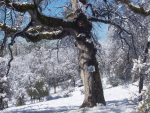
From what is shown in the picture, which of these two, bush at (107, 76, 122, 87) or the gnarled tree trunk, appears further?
bush at (107, 76, 122, 87)

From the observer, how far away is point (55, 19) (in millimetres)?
4930

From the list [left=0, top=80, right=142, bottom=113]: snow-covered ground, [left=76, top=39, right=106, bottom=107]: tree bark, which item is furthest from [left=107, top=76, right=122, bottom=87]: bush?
[left=76, top=39, right=106, bottom=107]: tree bark

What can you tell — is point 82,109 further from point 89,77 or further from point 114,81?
point 114,81

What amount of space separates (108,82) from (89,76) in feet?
60.5

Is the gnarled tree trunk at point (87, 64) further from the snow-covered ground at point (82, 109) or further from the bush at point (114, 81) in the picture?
the bush at point (114, 81)

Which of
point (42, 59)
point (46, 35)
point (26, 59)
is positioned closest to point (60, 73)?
point (42, 59)

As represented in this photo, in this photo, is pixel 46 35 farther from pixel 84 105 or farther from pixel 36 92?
pixel 36 92

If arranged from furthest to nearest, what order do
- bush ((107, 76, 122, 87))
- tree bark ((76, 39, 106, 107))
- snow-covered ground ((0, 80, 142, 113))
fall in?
bush ((107, 76, 122, 87)), tree bark ((76, 39, 106, 107)), snow-covered ground ((0, 80, 142, 113))

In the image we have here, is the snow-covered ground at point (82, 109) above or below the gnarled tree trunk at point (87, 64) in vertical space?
below

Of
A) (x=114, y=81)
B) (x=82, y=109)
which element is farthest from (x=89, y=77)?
(x=114, y=81)

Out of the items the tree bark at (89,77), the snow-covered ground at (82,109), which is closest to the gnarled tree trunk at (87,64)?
the tree bark at (89,77)

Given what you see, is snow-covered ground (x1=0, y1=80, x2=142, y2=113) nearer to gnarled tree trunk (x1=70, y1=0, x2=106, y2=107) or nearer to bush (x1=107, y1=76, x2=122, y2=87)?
gnarled tree trunk (x1=70, y1=0, x2=106, y2=107)

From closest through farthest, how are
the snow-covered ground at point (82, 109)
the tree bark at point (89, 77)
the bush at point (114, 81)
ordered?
the snow-covered ground at point (82, 109)
the tree bark at point (89, 77)
the bush at point (114, 81)

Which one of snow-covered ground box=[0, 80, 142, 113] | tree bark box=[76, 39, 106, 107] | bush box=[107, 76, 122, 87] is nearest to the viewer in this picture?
snow-covered ground box=[0, 80, 142, 113]
